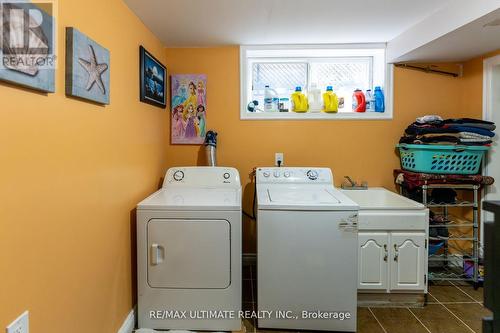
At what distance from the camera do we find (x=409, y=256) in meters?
2.21

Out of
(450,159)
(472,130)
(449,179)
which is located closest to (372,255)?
(449,179)

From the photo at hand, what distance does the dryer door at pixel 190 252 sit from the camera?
74.1 inches

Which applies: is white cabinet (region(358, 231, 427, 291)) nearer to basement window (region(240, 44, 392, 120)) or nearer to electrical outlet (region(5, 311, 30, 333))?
basement window (region(240, 44, 392, 120))

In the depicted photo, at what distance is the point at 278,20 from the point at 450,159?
1751mm

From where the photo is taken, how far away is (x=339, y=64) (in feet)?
9.82

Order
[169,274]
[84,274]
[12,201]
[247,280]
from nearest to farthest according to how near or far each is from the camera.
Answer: [12,201] < [84,274] < [169,274] < [247,280]

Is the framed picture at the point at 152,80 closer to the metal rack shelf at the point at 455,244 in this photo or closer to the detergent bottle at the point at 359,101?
the detergent bottle at the point at 359,101

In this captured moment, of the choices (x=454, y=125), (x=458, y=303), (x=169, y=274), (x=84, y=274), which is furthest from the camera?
(x=454, y=125)

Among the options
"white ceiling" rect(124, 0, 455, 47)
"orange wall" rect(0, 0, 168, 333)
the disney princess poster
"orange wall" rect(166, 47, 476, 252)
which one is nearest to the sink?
"orange wall" rect(166, 47, 476, 252)

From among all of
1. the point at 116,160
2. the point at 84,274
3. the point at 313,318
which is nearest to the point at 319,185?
the point at 313,318

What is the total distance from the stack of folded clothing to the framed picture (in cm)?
218

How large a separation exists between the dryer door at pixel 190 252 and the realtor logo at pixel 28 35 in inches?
42.7

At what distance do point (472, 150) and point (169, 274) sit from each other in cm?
248

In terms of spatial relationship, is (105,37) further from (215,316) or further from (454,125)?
(454,125)
